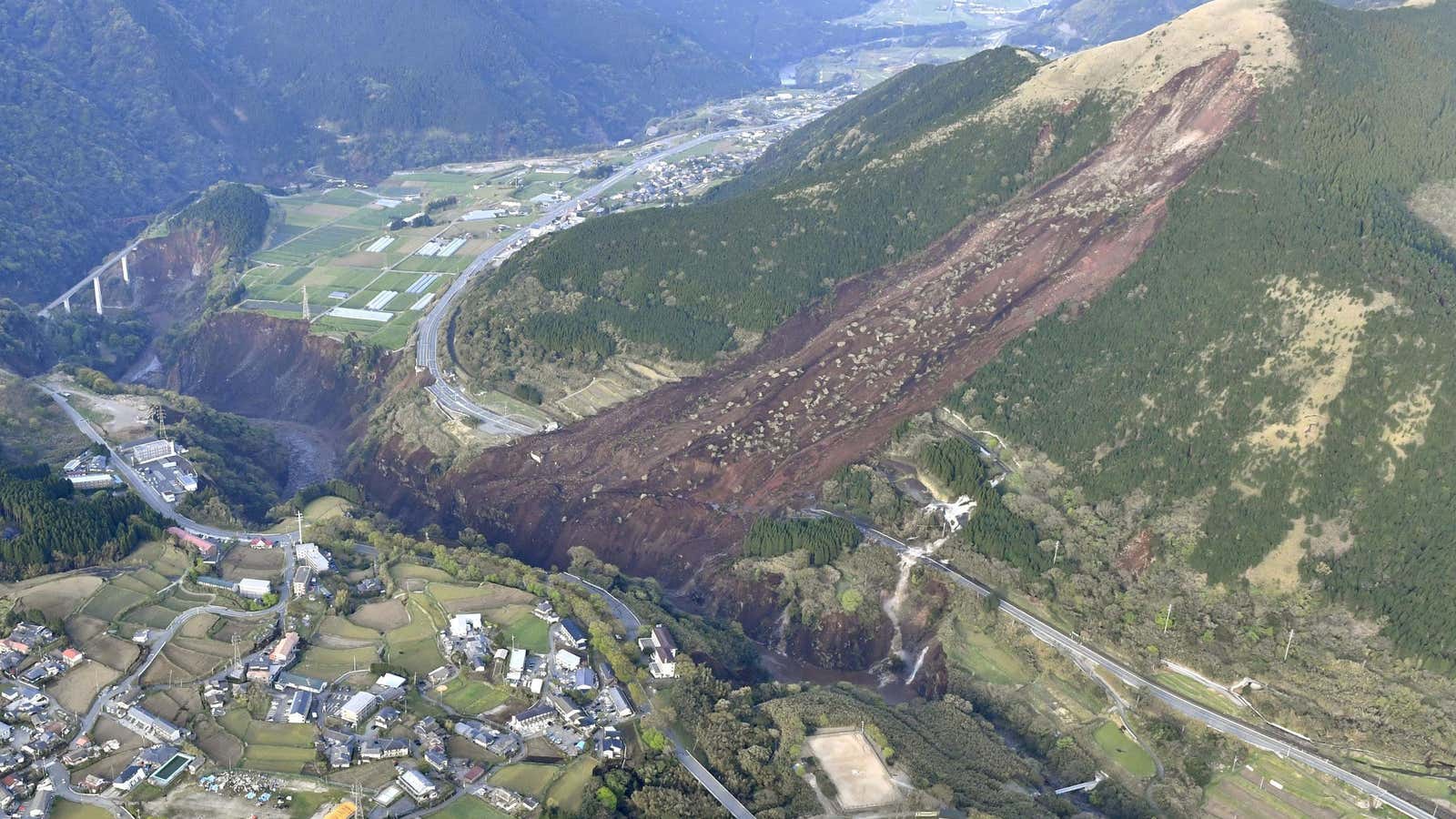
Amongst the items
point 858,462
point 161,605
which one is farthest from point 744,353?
point 161,605

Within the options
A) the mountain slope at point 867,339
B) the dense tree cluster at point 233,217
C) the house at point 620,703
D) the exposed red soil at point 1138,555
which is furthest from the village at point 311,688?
the dense tree cluster at point 233,217

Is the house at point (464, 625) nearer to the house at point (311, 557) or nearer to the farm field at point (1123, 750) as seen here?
the house at point (311, 557)

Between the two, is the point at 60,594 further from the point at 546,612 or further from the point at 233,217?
the point at 233,217

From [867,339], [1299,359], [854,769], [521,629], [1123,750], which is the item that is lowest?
[1123,750]

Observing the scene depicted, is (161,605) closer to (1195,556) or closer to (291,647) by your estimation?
(291,647)

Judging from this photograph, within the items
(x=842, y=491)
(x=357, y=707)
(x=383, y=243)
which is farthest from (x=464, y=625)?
(x=383, y=243)
